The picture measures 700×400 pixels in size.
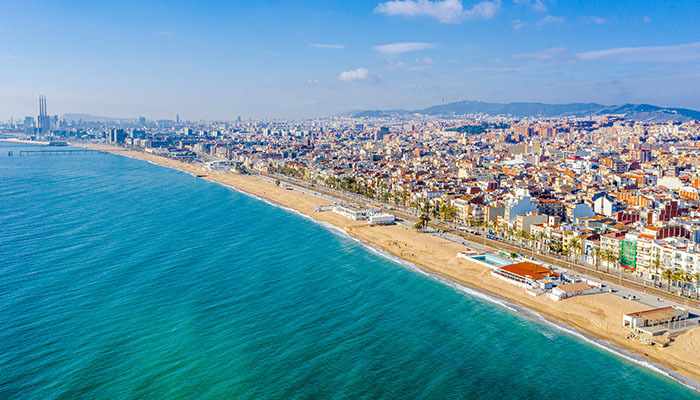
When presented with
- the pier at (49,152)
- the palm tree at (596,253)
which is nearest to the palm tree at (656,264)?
the palm tree at (596,253)

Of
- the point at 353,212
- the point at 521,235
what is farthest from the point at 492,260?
the point at 353,212

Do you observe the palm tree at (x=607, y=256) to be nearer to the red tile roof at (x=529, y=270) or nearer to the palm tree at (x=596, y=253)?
the palm tree at (x=596, y=253)

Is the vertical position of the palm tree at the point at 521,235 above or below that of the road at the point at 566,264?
above

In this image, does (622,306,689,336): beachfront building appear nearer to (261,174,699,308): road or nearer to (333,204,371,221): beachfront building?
(261,174,699,308): road

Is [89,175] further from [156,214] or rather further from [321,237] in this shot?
[321,237]

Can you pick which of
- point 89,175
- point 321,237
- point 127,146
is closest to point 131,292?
point 321,237

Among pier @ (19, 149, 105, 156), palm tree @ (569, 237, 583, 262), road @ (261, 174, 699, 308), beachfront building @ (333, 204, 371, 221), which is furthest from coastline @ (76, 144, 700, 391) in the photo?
pier @ (19, 149, 105, 156)
